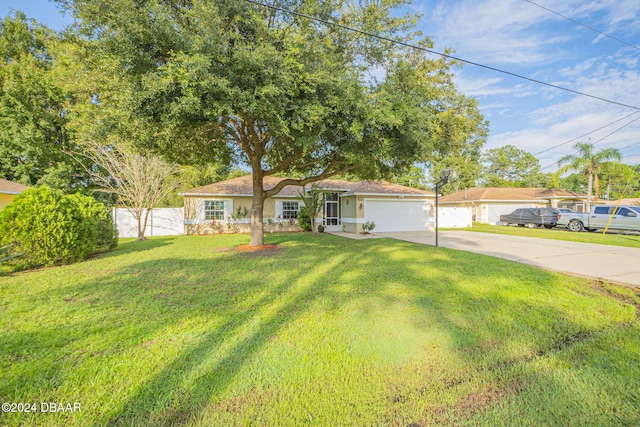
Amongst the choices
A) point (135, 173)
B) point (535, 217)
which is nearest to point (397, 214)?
point (535, 217)

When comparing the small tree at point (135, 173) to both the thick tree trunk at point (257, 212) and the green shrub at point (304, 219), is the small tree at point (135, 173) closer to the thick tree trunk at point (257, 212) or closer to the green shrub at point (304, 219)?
the thick tree trunk at point (257, 212)

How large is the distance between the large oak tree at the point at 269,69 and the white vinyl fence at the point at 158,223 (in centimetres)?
847

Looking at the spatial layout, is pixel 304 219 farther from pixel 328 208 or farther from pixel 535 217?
pixel 535 217

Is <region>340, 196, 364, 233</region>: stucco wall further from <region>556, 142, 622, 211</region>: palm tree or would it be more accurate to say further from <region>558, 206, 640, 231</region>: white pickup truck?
<region>556, 142, 622, 211</region>: palm tree

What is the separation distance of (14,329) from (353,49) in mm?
9627

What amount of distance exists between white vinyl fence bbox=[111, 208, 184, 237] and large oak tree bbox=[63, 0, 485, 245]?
8.47m

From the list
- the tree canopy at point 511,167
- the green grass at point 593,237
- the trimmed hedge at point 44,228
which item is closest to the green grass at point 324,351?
the trimmed hedge at point 44,228

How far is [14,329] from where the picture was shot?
11.2 ft

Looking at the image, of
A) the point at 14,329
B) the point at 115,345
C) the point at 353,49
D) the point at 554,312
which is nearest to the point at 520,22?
the point at 353,49

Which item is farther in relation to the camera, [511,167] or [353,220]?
[511,167]

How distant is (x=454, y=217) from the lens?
2127cm

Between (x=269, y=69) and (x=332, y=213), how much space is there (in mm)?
12679

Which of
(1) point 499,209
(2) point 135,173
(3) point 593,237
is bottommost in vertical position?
(3) point 593,237

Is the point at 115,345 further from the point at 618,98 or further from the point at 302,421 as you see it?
the point at 618,98
